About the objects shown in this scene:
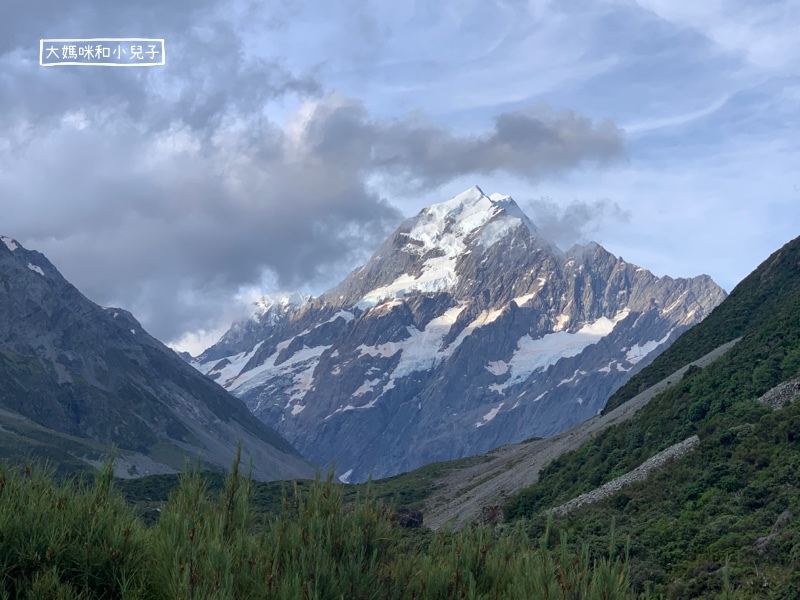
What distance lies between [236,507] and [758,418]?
45.6 metres

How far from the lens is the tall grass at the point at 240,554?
14.1 meters

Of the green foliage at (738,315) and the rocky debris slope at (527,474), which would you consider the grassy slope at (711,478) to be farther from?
the rocky debris slope at (527,474)

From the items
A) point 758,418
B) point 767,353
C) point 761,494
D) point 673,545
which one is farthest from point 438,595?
point 767,353

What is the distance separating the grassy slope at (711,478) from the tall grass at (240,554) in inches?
596

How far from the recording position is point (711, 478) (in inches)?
1912

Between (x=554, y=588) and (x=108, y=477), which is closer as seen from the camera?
(x=554, y=588)

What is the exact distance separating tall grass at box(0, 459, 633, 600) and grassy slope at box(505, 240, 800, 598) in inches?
596

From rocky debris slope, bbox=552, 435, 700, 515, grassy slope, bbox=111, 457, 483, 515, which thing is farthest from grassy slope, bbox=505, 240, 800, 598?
grassy slope, bbox=111, 457, 483, 515

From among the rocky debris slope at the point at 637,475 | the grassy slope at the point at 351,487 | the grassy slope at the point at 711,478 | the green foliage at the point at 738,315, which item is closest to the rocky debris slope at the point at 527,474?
the green foliage at the point at 738,315

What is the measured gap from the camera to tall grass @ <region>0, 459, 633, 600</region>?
14062 mm

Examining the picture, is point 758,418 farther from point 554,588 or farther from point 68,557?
point 68,557

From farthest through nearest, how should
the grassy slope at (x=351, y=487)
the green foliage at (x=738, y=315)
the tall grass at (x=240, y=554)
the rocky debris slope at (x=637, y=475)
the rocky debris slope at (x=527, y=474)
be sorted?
1. the grassy slope at (x=351, y=487)
2. the green foliage at (x=738, y=315)
3. the rocky debris slope at (x=527, y=474)
4. the rocky debris slope at (x=637, y=475)
5. the tall grass at (x=240, y=554)

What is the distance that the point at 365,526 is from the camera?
16.5 metres

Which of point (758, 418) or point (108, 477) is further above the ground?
point (758, 418)
